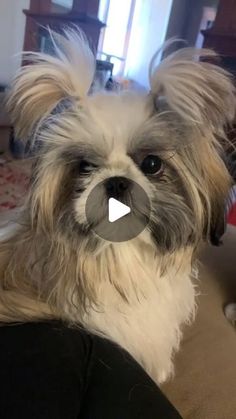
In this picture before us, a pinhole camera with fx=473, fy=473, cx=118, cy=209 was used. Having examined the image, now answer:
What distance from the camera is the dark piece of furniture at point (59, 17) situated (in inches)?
58.6

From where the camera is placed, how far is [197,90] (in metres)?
0.69

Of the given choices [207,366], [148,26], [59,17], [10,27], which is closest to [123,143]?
[207,366]

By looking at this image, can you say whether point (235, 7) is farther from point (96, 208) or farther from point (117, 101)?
point (96, 208)

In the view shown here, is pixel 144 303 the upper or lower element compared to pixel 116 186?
lower

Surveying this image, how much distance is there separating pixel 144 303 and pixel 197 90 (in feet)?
1.25

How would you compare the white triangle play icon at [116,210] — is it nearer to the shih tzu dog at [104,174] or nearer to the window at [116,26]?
the shih tzu dog at [104,174]

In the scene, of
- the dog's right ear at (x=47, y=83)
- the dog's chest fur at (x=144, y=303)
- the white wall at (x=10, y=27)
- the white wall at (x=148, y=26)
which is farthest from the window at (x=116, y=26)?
the dog's chest fur at (x=144, y=303)

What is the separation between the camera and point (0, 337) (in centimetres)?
71

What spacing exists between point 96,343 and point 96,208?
9.2 inches

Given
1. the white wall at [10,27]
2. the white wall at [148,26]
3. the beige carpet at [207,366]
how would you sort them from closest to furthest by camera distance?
the beige carpet at [207,366] < the white wall at [148,26] < the white wall at [10,27]

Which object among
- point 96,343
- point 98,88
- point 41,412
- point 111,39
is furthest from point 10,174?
point 41,412
